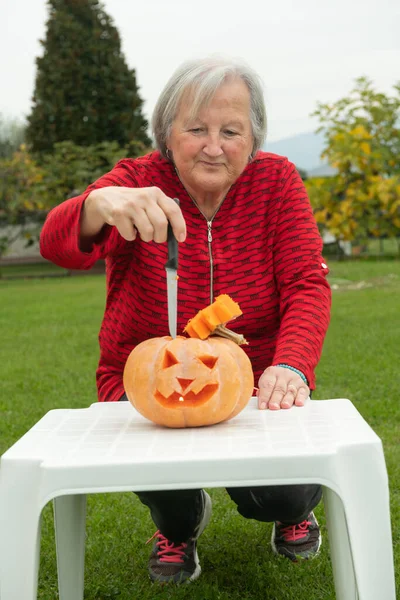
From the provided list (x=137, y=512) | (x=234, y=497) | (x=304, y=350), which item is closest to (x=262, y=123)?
(x=304, y=350)

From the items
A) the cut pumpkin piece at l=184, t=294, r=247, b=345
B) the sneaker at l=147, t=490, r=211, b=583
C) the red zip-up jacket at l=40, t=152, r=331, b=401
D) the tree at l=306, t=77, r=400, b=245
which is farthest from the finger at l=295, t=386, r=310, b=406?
the tree at l=306, t=77, r=400, b=245

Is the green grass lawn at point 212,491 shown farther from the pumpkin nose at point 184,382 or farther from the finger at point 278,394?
the pumpkin nose at point 184,382

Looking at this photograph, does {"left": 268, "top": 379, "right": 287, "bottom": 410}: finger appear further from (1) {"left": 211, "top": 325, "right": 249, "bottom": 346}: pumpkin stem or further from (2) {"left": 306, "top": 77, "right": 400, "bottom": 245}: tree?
(2) {"left": 306, "top": 77, "right": 400, "bottom": 245}: tree

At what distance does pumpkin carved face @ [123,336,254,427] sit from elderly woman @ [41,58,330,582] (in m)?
0.22

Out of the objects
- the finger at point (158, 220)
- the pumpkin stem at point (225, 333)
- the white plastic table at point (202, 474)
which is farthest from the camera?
the pumpkin stem at point (225, 333)

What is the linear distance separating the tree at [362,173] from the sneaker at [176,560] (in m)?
12.3

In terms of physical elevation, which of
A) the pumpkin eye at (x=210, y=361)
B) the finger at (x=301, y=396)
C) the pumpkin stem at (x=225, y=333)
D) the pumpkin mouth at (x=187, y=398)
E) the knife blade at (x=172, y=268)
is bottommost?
the finger at (x=301, y=396)

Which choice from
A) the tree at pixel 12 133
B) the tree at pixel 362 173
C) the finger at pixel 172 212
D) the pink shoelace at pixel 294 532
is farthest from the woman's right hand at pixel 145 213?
the tree at pixel 12 133

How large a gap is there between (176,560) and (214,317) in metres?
1.04

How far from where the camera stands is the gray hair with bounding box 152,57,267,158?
207 centimetres

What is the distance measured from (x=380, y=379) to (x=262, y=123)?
3.05 m

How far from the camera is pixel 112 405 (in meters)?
1.98

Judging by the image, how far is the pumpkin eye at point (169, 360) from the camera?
170 centimetres

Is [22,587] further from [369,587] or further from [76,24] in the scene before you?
[76,24]
